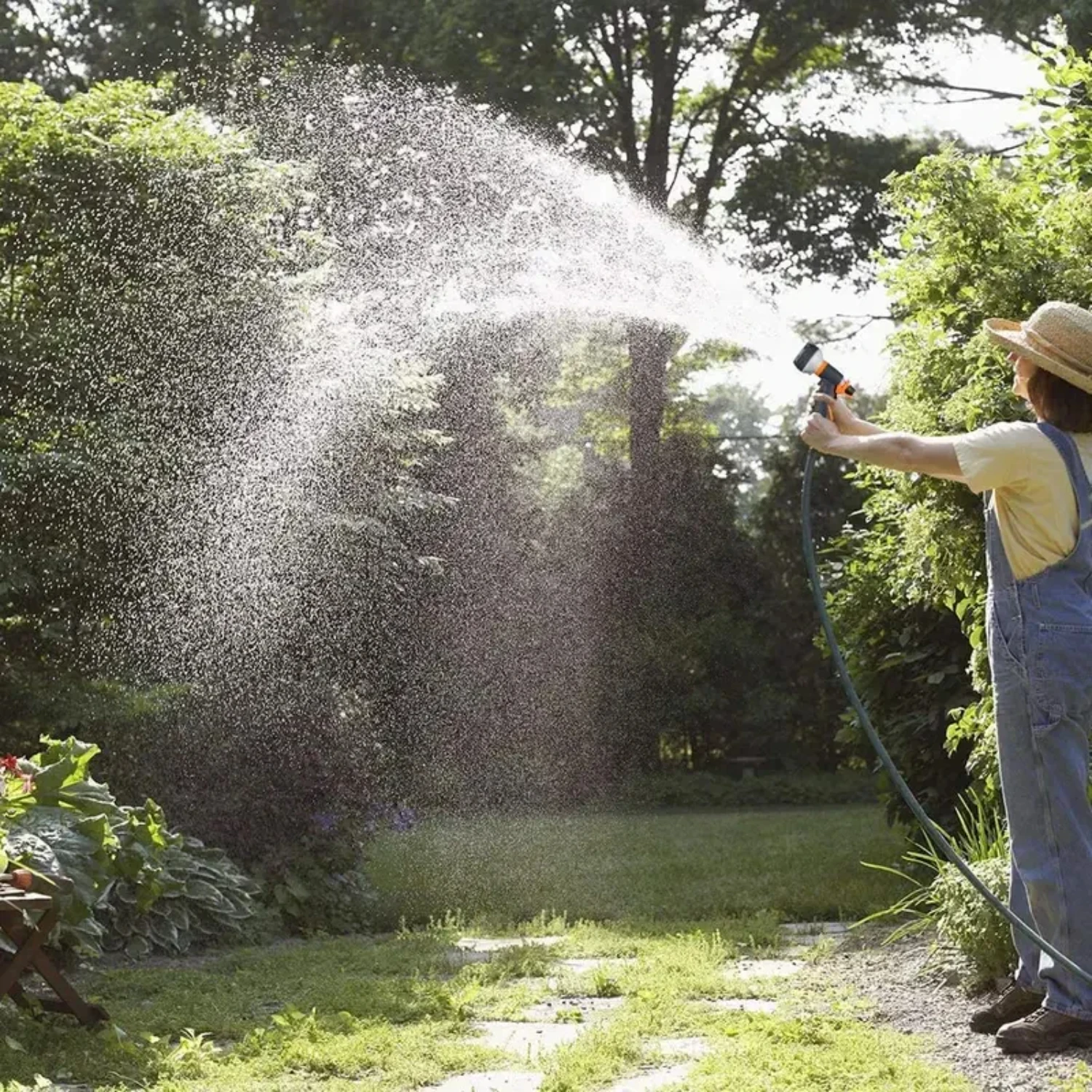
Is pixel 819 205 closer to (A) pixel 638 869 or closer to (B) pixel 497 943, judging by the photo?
(A) pixel 638 869

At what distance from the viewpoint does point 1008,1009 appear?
13.0ft

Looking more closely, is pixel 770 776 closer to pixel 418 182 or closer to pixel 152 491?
pixel 418 182

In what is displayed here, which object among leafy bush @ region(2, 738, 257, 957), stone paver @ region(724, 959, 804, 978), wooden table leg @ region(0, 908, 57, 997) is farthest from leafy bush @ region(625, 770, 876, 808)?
wooden table leg @ region(0, 908, 57, 997)

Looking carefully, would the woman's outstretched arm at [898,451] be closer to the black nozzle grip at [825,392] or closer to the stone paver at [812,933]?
the black nozzle grip at [825,392]

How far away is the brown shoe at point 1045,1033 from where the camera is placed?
3682 millimetres

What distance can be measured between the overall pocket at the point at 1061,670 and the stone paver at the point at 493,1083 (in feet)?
4.52

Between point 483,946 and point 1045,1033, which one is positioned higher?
point 1045,1033

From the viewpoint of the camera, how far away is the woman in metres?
3.66

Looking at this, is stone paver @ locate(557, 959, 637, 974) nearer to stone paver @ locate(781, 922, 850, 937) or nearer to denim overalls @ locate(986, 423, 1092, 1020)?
stone paver @ locate(781, 922, 850, 937)

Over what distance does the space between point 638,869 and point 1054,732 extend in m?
5.52

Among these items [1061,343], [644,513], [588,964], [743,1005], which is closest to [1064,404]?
[1061,343]

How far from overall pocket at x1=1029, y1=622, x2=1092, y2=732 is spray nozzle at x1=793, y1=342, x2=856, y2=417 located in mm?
695

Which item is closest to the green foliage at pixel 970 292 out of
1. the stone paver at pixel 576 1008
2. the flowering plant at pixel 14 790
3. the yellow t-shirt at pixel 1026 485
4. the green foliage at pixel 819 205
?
the yellow t-shirt at pixel 1026 485

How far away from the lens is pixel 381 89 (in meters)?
16.2
